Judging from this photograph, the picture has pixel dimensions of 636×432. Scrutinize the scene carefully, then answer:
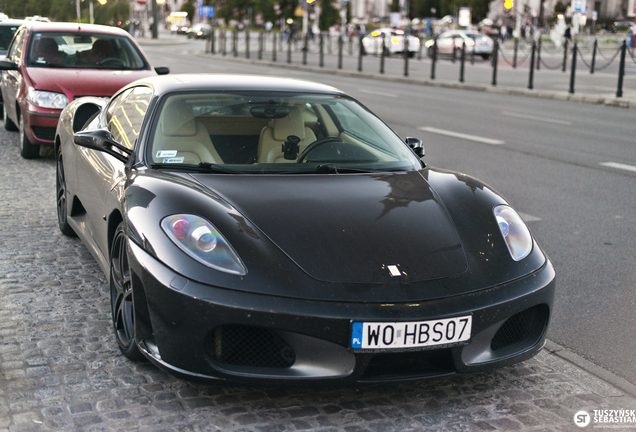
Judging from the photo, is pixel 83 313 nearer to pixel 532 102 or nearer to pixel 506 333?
pixel 506 333

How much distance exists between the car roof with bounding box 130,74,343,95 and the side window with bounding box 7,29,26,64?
575 centimetres

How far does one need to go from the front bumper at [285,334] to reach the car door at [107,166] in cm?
98

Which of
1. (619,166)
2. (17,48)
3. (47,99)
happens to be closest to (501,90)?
(619,166)

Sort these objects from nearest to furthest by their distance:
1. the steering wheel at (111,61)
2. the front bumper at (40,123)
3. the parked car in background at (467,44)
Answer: the front bumper at (40,123), the steering wheel at (111,61), the parked car in background at (467,44)

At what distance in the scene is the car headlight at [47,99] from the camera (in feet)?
28.2

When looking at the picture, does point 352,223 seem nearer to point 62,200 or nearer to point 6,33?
point 62,200

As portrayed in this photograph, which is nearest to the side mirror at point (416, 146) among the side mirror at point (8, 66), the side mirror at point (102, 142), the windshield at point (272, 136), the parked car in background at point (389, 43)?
the windshield at point (272, 136)

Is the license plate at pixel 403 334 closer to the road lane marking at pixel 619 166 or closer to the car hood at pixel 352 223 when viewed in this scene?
the car hood at pixel 352 223

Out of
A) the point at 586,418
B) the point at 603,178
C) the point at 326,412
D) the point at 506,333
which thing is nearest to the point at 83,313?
the point at 326,412

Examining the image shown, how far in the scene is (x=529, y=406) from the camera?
3.25 metres

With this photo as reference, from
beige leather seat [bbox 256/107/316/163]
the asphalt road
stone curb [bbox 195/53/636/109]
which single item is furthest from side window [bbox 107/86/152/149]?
stone curb [bbox 195/53/636/109]

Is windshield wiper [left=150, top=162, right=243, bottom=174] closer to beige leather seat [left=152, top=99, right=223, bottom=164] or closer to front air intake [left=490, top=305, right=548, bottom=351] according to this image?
beige leather seat [left=152, top=99, right=223, bottom=164]

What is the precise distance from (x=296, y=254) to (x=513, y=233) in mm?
1066

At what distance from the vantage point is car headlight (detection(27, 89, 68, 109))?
339 inches
